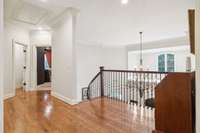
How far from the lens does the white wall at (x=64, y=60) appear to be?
13.8 feet

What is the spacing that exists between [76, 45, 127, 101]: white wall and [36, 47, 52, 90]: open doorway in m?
1.80

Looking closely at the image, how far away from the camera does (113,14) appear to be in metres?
4.62

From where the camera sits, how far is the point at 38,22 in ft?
18.1

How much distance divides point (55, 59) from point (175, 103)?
4.48 metres

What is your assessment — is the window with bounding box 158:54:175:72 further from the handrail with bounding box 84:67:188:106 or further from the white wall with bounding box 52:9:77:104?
the white wall with bounding box 52:9:77:104

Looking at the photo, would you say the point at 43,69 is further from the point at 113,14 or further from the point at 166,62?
the point at 166,62

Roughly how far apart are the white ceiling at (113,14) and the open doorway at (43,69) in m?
2.31

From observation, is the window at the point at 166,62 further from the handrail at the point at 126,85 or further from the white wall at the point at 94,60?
the handrail at the point at 126,85

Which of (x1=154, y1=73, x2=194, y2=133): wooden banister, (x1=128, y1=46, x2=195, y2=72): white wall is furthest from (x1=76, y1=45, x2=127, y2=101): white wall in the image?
(x1=154, y1=73, x2=194, y2=133): wooden banister

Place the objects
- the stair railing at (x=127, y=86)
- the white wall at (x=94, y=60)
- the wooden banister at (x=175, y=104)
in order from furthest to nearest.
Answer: the white wall at (x=94, y=60) < the stair railing at (x=127, y=86) < the wooden banister at (x=175, y=104)

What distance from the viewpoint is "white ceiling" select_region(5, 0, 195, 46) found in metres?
3.87

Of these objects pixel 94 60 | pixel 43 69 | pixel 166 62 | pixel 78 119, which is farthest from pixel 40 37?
pixel 166 62

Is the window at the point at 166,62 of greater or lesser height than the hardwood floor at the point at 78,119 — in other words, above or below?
above

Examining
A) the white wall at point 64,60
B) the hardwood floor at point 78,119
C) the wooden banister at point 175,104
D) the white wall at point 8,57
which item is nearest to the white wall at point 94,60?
the white wall at point 64,60
